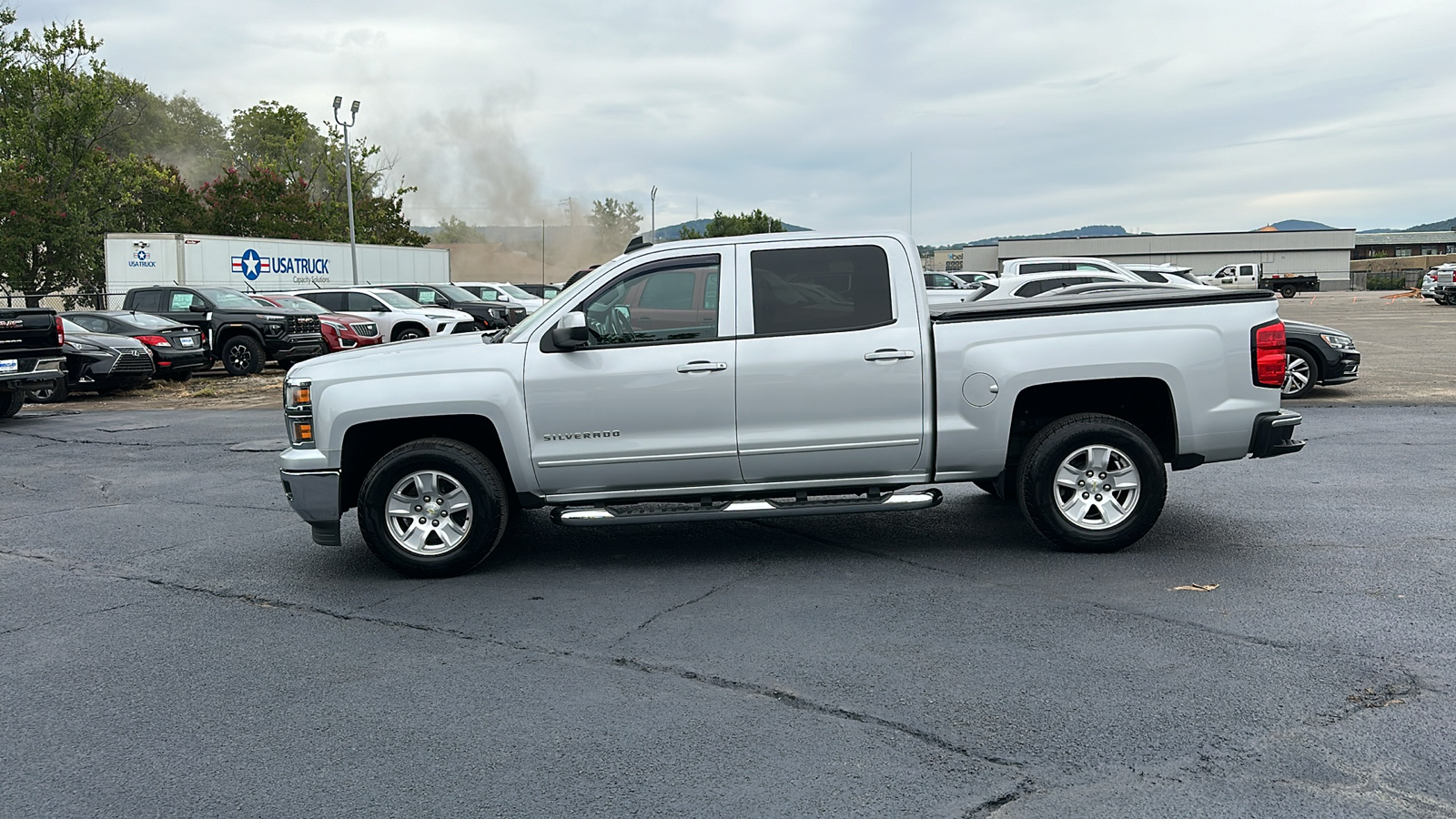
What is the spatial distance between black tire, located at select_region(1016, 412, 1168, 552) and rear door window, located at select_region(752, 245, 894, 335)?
1207 mm

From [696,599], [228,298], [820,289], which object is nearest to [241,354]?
[228,298]

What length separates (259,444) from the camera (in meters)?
12.5

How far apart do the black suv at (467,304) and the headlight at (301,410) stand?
2111 centimetres

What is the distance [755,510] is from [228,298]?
19867mm

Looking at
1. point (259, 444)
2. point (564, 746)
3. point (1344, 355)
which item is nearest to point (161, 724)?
point (564, 746)

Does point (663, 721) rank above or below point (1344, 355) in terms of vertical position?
below

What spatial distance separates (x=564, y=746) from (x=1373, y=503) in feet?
20.7

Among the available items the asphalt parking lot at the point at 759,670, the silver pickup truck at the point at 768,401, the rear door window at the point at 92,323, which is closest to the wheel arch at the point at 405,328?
the rear door window at the point at 92,323

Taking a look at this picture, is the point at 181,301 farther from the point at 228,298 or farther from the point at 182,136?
the point at 182,136

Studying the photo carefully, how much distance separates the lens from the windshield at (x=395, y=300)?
2586 centimetres

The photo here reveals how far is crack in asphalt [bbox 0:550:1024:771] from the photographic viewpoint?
4099 mm

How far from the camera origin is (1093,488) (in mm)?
6664

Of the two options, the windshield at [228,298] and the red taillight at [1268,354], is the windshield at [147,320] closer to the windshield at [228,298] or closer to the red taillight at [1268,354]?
the windshield at [228,298]

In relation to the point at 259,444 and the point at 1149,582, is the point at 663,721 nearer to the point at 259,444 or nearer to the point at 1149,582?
the point at 1149,582
